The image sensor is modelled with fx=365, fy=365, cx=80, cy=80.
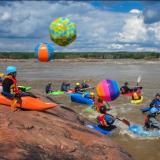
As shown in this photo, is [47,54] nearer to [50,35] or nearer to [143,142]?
[50,35]

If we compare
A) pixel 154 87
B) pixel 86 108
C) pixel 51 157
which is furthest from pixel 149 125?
pixel 154 87

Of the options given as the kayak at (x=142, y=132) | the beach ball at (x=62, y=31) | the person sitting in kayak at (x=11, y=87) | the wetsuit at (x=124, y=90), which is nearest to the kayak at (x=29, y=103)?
the person sitting in kayak at (x=11, y=87)

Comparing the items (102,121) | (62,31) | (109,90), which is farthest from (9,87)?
(102,121)

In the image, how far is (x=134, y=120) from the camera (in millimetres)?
18219

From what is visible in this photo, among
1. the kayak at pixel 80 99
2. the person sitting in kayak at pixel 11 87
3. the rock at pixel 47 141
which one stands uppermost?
the person sitting in kayak at pixel 11 87

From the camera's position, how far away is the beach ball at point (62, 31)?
1178cm

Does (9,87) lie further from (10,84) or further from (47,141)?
(47,141)

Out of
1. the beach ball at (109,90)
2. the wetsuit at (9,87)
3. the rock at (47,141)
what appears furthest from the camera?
the beach ball at (109,90)

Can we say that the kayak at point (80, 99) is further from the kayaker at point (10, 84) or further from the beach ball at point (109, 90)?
the kayaker at point (10, 84)

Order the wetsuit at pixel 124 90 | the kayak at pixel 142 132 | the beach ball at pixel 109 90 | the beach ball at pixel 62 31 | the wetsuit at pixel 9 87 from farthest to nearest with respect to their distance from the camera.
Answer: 1. the wetsuit at pixel 124 90
2. the kayak at pixel 142 132
3. the beach ball at pixel 109 90
4. the beach ball at pixel 62 31
5. the wetsuit at pixel 9 87

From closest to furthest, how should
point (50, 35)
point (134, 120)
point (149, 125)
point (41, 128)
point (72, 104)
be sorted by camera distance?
point (41, 128) → point (50, 35) → point (149, 125) → point (134, 120) → point (72, 104)

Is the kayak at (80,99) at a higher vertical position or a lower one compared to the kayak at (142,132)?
lower

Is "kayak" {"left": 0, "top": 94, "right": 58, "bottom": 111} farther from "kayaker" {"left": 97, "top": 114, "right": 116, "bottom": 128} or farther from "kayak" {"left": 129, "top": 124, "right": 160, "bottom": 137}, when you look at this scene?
"kayak" {"left": 129, "top": 124, "right": 160, "bottom": 137}

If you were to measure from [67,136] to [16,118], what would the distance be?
1393 mm
